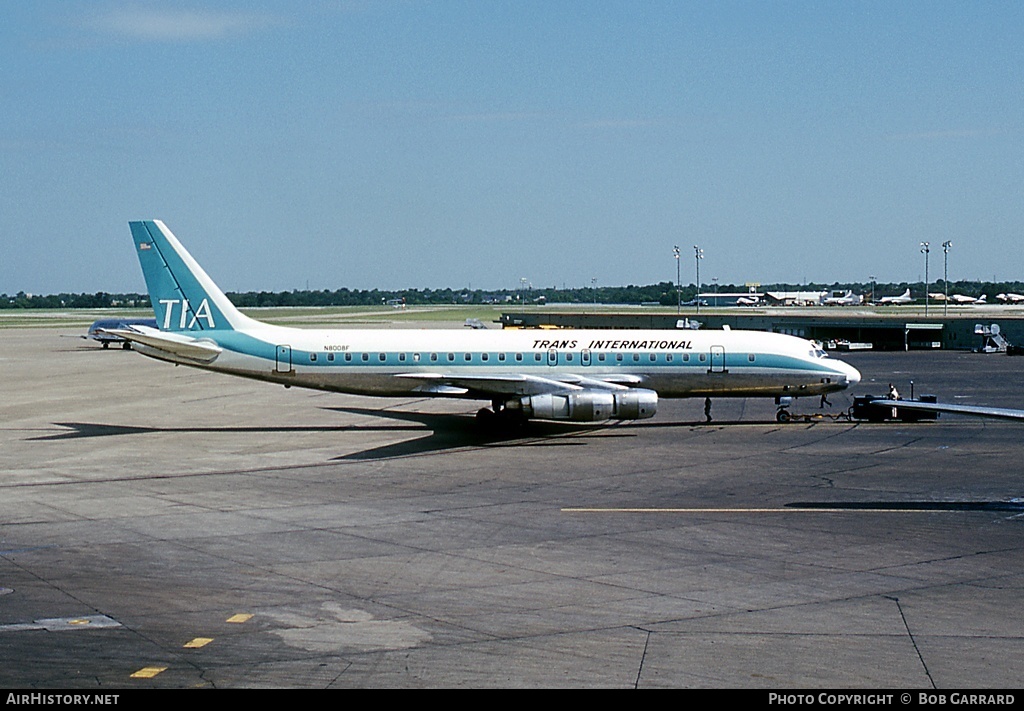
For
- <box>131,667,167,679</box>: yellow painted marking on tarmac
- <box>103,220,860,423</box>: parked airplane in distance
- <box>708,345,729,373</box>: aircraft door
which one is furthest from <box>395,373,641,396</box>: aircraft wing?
<box>131,667,167,679</box>: yellow painted marking on tarmac

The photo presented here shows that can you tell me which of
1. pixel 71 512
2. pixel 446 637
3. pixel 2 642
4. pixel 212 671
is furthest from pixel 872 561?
pixel 71 512

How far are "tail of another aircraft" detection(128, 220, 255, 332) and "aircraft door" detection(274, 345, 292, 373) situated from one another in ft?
7.07

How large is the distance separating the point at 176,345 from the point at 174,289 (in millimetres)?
2679

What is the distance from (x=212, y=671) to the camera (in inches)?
551

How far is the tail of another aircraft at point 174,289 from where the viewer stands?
41500 mm

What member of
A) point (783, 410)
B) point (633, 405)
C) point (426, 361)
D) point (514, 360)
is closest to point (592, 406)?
point (633, 405)

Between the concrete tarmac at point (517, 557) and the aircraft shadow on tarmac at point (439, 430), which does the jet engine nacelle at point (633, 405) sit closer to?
the concrete tarmac at point (517, 557)

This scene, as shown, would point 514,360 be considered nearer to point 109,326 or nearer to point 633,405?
point 633,405

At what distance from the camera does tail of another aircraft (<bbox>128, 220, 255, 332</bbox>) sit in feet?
136

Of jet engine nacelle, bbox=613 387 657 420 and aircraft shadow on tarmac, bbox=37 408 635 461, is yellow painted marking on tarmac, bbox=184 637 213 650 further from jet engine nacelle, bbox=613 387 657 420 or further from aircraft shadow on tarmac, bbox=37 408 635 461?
jet engine nacelle, bbox=613 387 657 420

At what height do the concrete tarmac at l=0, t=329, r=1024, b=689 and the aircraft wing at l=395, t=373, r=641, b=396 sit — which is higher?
the aircraft wing at l=395, t=373, r=641, b=396

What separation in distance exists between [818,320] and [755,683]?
10235cm

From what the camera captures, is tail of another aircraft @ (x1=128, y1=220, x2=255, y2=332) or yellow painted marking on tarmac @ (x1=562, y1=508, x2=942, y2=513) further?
tail of another aircraft @ (x1=128, y1=220, x2=255, y2=332)

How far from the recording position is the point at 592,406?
36750 mm
